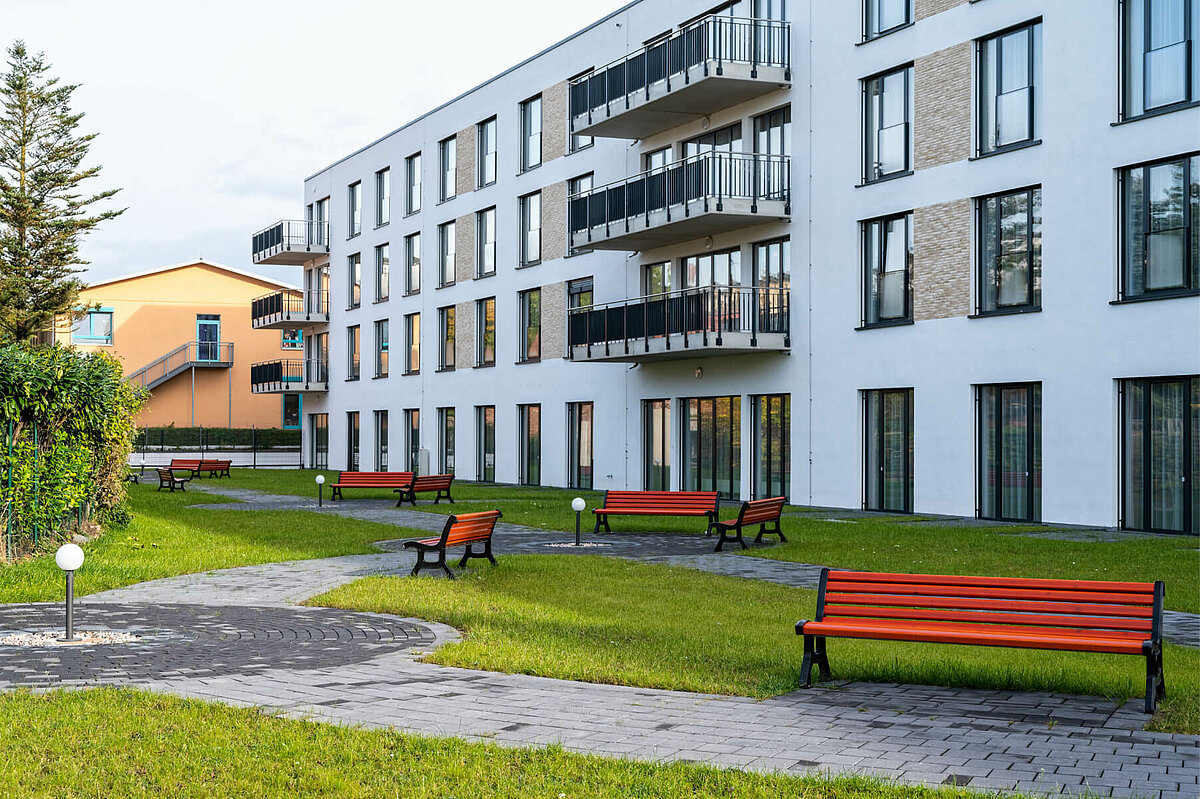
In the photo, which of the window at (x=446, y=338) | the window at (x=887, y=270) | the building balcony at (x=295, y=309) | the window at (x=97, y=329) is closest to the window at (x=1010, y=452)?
the window at (x=887, y=270)

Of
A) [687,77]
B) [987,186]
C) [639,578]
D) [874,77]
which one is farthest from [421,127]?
[639,578]

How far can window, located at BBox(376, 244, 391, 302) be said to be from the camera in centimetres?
4606

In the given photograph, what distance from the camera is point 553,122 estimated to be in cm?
3569

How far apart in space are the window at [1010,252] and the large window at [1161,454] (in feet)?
8.56

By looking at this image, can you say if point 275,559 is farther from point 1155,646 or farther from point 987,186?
point 987,186

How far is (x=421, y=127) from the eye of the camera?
1716 inches

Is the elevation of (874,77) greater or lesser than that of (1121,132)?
greater

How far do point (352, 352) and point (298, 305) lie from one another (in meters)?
5.23

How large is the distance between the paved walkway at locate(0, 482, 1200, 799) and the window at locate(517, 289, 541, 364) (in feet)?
86.0

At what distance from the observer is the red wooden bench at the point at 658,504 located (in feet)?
63.0

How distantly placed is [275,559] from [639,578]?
16.3 ft

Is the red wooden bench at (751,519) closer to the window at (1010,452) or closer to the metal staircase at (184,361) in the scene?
the window at (1010,452)

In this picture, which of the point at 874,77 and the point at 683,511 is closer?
the point at 683,511

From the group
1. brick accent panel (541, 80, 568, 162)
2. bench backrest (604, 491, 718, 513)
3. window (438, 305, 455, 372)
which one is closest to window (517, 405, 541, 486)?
window (438, 305, 455, 372)
